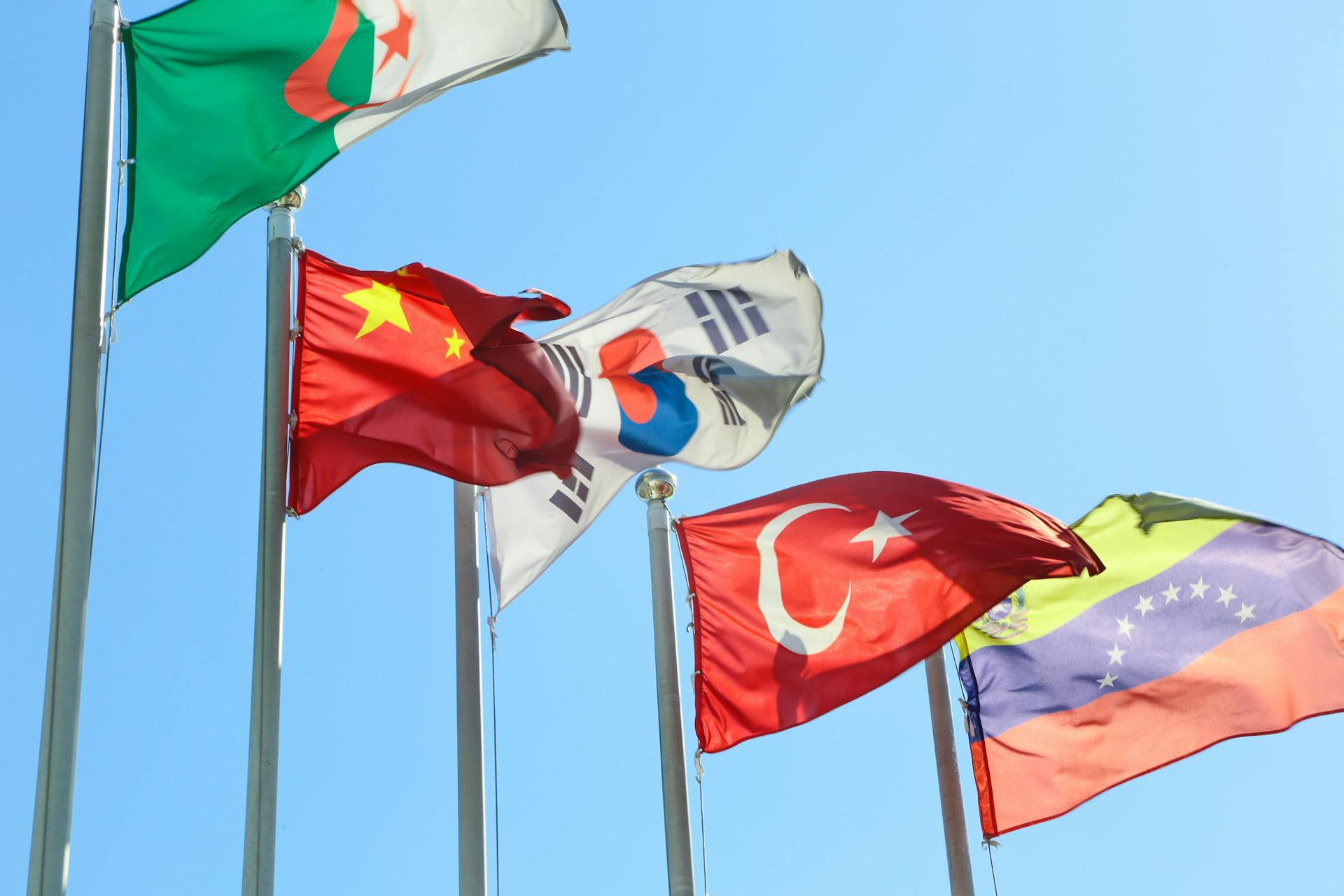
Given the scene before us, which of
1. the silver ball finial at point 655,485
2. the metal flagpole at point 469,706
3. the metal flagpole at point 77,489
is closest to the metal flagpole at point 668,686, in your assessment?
the silver ball finial at point 655,485

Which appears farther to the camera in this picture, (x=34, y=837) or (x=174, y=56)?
(x=174, y=56)

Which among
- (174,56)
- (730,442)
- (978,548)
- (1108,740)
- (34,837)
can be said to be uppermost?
(174,56)

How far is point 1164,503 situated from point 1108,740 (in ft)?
9.13

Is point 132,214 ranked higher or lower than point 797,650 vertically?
higher

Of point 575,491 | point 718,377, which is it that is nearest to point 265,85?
point 575,491

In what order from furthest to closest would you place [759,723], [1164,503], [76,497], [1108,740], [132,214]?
[1164,503]
[1108,740]
[759,723]
[132,214]
[76,497]

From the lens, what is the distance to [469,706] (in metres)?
13.1

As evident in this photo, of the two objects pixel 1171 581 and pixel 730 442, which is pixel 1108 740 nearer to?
pixel 1171 581

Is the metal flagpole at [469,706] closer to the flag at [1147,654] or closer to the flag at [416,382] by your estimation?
the flag at [416,382]

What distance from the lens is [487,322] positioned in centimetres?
1386

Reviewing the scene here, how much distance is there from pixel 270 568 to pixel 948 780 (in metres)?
6.98

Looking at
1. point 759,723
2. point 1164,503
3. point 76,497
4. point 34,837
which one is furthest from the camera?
point 1164,503

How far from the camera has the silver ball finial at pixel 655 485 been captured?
1620 cm

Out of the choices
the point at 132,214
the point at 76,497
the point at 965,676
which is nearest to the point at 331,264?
the point at 132,214
